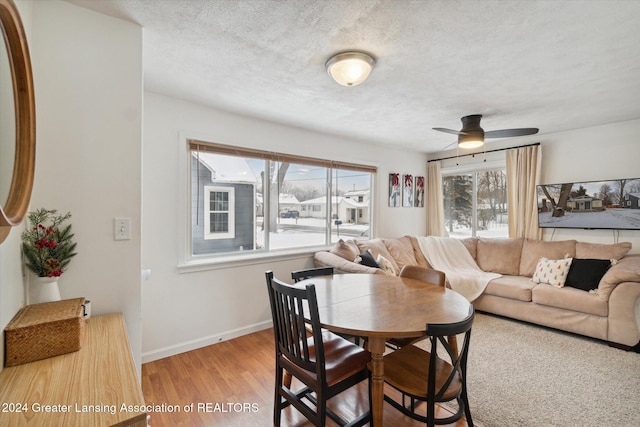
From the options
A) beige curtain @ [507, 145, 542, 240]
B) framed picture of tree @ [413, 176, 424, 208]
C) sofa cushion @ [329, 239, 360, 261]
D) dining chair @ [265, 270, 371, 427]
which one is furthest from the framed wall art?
dining chair @ [265, 270, 371, 427]

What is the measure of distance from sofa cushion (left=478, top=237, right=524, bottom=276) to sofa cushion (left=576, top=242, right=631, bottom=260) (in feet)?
2.18

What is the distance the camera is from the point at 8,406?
86cm

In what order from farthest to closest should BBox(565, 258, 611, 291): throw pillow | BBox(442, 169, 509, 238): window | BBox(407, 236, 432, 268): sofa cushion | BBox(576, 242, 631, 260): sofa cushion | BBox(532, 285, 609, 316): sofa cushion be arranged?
BBox(442, 169, 509, 238): window, BBox(407, 236, 432, 268): sofa cushion, BBox(576, 242, 631, 260): sofa cushion, BBox(565, 258, 611, 291): throw pillow, BBox(532, 285, 609, 316): sofa cushion

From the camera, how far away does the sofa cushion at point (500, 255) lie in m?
4.04

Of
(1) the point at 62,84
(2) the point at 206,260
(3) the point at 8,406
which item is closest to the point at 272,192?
(2) the point at 206,260

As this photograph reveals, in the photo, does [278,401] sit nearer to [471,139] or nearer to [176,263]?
[176,263]

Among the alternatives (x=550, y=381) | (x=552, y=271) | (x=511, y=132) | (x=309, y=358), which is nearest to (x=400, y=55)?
(x=511, y=132)

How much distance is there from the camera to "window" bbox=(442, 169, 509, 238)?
461cm

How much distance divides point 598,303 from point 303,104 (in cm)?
362

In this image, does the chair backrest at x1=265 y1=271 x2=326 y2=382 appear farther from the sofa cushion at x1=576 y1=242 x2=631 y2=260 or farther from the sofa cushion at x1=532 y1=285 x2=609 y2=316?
the sofa cushion at x1=576 y1=242 x2=631 y2=260

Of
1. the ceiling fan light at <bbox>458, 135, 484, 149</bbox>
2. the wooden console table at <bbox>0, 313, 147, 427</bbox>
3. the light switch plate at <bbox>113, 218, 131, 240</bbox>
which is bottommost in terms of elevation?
the wooden console table at <bbox>0, 313, 147, 427</bbox>

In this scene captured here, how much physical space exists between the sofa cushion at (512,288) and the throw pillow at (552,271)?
0.43ft

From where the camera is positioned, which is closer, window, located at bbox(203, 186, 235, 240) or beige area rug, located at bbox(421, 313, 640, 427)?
beige area rug, located at bbox(421, 313, 640, 427)

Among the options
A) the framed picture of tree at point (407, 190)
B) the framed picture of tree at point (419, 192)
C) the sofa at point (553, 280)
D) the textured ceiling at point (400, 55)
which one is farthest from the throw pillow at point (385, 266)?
the framed picture of tree at point (419, 192)
